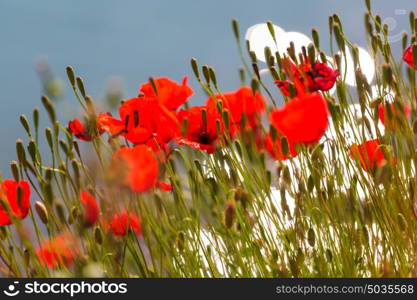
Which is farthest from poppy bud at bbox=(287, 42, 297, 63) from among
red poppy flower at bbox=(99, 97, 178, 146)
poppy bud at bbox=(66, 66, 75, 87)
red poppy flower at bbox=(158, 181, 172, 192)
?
poppy bud at bbox=(66, 66, 75, 87)

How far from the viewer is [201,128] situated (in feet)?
5.26

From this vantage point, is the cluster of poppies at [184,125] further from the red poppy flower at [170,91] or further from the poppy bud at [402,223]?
the poppy bud at [402,223]

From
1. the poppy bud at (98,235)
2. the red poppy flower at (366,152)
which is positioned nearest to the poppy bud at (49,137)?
the poppy bud at (98,235)

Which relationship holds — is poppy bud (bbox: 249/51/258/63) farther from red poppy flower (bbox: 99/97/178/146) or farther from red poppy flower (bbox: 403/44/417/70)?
red poppy flower (bbox: 403/44/417/70)

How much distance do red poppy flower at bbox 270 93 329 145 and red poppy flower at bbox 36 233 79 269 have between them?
555mm

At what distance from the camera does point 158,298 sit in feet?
3.94

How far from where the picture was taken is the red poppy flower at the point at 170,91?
5.32 feet

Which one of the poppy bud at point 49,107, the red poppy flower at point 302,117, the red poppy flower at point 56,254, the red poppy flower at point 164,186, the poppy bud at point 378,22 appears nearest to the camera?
the red poppy flower at point 302,117

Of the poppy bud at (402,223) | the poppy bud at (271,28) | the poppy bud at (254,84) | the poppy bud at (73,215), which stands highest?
the poppy bud at (271,28)

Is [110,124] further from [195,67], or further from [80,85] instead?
[195,67]

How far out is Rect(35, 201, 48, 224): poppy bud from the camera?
1.34m

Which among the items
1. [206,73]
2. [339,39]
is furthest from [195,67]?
[339,39]

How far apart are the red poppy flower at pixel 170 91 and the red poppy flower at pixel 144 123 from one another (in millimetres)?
79

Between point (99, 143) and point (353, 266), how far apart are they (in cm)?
66
